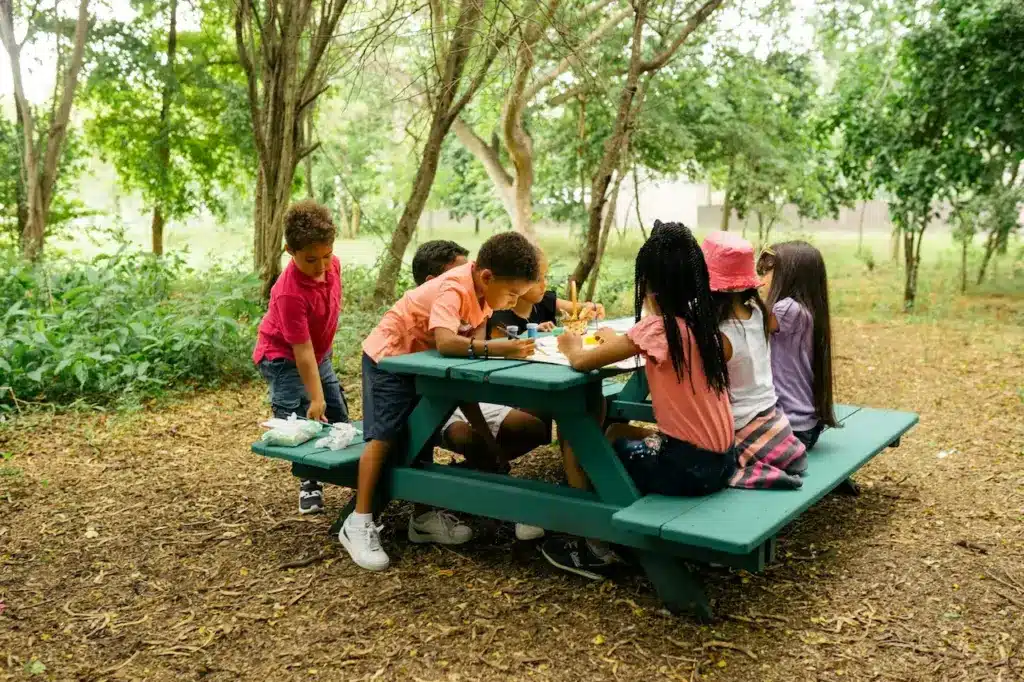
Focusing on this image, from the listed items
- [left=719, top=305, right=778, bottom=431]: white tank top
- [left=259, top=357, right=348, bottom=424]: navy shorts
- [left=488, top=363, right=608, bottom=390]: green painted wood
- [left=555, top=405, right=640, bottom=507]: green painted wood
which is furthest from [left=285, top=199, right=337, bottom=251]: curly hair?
[left=719, top=305, right=778, bottom=431]: white tank top

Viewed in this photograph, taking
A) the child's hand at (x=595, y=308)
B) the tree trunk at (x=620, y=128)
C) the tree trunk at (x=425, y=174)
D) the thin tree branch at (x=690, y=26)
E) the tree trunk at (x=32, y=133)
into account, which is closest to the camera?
the child's hand at (x=595, y=308)

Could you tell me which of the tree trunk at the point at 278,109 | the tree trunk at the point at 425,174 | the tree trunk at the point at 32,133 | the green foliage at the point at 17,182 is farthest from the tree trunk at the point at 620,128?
the green foliage at the point at 17,182

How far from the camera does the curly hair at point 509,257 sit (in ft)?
11.4

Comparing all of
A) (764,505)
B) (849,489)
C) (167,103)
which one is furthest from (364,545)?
(167,103)

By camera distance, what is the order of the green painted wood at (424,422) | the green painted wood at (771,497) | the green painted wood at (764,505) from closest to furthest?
the green painted wood at (764,505) < the green painted wood at (771,497) < the green painted wood at (424,422)

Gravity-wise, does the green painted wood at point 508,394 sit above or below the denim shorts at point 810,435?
above

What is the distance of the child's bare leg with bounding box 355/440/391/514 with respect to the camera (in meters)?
3.55

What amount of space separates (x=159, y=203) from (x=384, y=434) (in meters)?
11.9

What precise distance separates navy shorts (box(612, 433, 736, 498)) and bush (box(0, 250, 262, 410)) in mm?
3993

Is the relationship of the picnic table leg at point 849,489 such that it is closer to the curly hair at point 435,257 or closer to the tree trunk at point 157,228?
the curly hair at point 435,257

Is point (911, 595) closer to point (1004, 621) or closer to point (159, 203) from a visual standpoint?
point (1004, 621)

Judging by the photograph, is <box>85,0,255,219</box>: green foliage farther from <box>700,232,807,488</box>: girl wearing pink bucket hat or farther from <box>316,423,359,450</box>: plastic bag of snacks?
<box>700,232,807,488</box>: girl wearing pink bucket hat

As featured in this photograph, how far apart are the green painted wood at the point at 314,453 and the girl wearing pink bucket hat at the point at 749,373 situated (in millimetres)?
1468

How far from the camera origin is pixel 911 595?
3201mm
